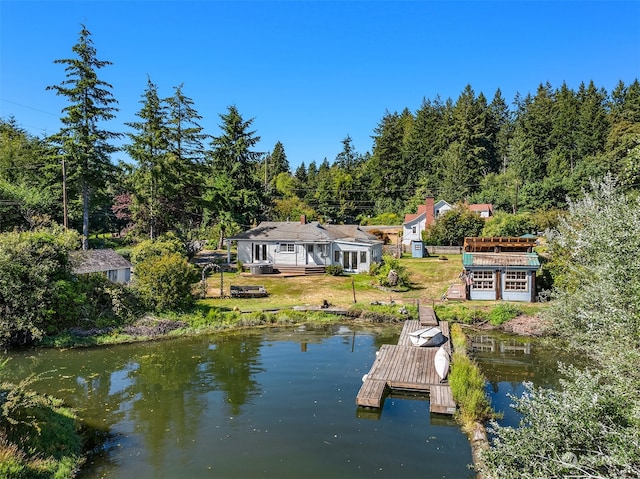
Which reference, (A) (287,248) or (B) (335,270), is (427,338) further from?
(A) (287,248)

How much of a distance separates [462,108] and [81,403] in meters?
83.6

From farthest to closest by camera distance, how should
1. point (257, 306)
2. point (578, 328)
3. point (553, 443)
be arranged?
point (257, 306) < point (578, 328) < point (553, 443)

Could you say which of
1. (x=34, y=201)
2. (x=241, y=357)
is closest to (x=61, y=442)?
(x=241, y=357)

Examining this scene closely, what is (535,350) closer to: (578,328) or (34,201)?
(578,328)

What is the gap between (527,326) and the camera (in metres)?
22.6

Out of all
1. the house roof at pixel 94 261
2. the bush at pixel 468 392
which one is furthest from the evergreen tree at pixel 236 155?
the bush at pixel 468 392

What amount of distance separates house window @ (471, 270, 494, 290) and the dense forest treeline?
919cm

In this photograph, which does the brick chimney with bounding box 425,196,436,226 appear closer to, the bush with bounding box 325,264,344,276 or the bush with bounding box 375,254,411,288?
the bush with bounding box 325,264,344,276

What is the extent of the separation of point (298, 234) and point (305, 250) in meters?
1.83

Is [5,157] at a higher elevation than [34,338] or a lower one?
higher

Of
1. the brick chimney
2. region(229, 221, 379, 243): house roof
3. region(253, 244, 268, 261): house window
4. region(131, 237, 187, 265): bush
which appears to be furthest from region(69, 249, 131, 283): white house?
the brick chimney

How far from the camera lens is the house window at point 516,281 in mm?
26859

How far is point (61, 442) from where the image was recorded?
1067 cm

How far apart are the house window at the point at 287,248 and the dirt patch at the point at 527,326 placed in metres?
20.5
